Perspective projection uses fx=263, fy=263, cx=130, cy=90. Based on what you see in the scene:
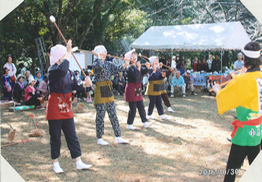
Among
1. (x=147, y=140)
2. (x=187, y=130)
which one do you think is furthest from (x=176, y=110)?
(x=147, y=140)

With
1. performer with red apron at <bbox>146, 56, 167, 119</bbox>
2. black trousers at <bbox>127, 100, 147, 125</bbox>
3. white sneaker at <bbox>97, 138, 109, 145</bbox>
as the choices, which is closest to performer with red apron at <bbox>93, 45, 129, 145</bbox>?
white sneaker at <bbox>97, 138, 109, 145</bbox>

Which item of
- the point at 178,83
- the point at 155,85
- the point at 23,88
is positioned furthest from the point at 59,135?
the point at 178,83

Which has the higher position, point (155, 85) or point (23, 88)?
point (155, 85)

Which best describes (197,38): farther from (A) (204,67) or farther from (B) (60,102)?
(B) (60,102)

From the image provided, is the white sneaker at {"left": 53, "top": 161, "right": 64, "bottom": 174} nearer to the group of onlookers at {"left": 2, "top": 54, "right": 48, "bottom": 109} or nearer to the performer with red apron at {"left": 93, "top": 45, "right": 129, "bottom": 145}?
the performer with red apron at {"left": 93, "top": 45, "right": 129, "bottom": 145}

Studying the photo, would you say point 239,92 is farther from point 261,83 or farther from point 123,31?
point 123,31

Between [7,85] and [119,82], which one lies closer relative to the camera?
[7,85]

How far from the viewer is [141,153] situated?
15.5 feet

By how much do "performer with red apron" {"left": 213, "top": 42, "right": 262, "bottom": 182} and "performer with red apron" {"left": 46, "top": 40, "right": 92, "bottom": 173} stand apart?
85.6 inches

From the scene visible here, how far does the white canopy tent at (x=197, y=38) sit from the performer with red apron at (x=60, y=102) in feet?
30.2

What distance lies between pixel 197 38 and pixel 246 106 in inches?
407

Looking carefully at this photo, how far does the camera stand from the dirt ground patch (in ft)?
12.7

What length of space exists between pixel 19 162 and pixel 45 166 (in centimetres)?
55

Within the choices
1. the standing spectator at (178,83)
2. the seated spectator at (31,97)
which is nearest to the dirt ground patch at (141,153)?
the seated spectator at (31,97)
